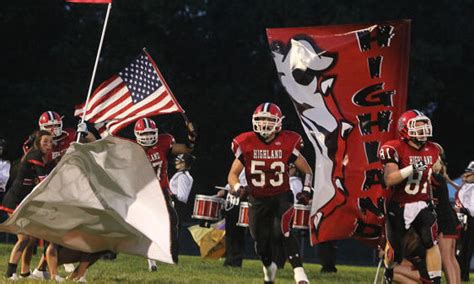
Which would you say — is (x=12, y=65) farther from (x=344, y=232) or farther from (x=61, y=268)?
(x=344, y=232)

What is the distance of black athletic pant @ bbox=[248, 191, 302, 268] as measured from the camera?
1313cm

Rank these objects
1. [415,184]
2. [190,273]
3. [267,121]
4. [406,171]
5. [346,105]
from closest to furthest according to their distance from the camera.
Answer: [406,171], [415,184], [267,121], [346,105], [190,273]

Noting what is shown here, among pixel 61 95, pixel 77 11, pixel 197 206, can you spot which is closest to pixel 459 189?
pixel 197 206

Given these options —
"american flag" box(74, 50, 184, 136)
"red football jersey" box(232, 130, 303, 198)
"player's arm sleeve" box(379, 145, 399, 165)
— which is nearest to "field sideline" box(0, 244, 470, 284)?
"red football jersey" box(232, 130, 303, 198)

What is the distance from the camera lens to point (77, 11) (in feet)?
116

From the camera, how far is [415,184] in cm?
1249

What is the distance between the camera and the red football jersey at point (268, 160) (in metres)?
13.2

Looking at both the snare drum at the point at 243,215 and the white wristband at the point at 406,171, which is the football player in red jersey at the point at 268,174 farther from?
the snare drum at the point at 243,215

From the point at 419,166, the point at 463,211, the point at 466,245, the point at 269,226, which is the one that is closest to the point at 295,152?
the point at 269,226

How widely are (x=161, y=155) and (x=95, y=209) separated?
11.3 ft

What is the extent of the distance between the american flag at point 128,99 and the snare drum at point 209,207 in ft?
7.83

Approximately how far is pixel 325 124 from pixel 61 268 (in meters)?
4.47

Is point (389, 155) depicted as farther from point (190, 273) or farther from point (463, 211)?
point (463, 211)

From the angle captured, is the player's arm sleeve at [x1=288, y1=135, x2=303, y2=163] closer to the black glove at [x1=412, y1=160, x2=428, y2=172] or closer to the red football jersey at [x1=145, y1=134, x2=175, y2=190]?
the black glove at [x1=412, y1=160, x2=428, y2=172]
